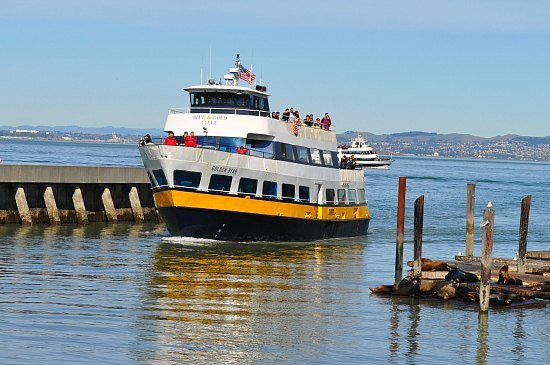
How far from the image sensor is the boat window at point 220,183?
37531 millimetres

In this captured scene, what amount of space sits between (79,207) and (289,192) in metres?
9.89

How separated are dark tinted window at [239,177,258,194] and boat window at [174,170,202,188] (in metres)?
1.66

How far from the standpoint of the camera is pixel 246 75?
4212 centimetres

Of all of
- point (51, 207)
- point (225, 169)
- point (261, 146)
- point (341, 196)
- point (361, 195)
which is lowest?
point (51, 207)

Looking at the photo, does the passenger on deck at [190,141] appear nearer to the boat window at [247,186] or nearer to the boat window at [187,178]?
the boat window at [187,178]

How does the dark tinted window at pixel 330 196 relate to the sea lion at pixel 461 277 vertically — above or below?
above

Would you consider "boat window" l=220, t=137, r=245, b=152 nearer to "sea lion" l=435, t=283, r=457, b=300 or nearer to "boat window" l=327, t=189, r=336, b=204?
"boat window" l=327, t=189, r=336, b=204

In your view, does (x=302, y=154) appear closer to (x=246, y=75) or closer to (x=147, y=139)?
(x=246, y=75)

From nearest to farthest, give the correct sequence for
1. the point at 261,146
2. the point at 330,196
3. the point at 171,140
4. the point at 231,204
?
the point at 171,140 → the point at 231,204 → the point at 261,146 → the point at 330,196

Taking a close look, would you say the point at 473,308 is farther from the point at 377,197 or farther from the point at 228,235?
the point at 377,197

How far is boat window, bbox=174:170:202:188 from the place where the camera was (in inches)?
1469

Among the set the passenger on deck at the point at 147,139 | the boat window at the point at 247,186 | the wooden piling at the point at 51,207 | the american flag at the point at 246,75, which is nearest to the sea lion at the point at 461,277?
the boat window at the point at 247,186

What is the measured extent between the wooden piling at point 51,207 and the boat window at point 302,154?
1028 centimetres

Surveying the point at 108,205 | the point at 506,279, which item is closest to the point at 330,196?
the point at 108,205
